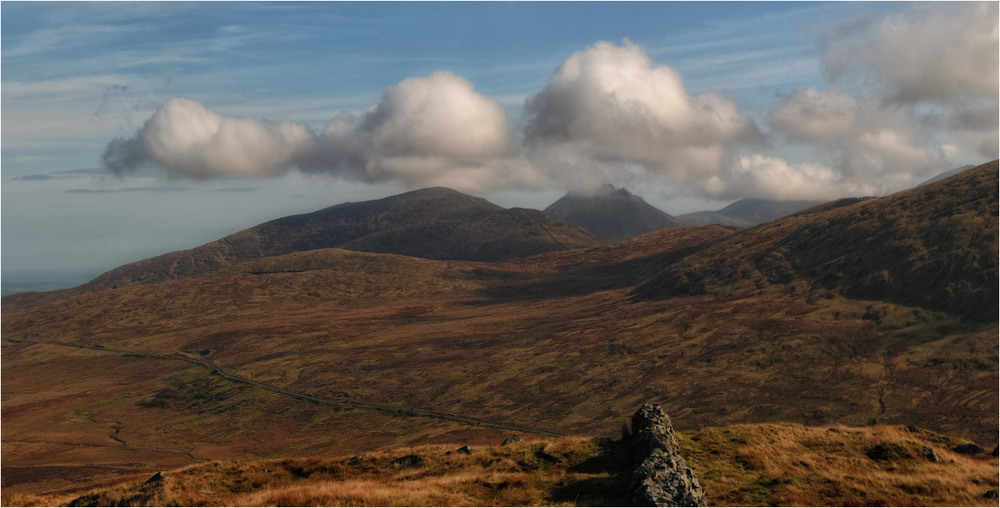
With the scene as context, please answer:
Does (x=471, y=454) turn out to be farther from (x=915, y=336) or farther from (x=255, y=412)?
(x=915, y=336)

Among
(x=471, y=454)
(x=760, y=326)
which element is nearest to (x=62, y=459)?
(x=471, y=454)

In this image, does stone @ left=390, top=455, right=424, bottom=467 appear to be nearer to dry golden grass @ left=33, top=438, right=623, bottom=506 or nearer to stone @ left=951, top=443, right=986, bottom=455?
dry golden grass @ left=33, top=438, right=623, bottom=506

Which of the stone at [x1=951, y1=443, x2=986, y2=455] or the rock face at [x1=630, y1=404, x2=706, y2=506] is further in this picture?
the stone at [x1=951, y1=443, x2=986, y2=455]

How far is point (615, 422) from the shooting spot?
140 m

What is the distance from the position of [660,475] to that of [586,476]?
6284 mm

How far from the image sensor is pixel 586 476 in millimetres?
40156

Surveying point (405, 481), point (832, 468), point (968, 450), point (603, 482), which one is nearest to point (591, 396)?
point (968, 450)

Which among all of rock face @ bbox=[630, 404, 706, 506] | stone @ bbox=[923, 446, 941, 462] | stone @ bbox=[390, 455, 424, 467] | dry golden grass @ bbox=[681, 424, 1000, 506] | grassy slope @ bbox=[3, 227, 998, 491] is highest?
rock face @ bbox=[630, 404, 706, 506]

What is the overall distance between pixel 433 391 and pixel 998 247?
532 feet

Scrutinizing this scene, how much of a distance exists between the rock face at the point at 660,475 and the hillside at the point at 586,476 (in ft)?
5.02

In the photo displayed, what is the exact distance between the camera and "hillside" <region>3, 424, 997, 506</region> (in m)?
36.6

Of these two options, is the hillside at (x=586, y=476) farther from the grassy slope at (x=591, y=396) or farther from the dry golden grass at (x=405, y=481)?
the grassy slope at (x=591, y=396)

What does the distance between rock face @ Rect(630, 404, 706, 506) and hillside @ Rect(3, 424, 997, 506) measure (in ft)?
5.02

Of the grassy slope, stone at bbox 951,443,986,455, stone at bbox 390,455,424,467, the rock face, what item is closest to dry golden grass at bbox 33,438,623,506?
stone at bbox 390,455,424,467
